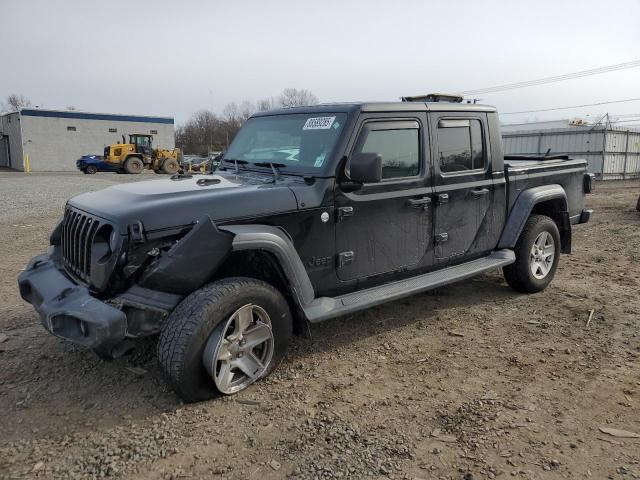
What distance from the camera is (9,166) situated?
4503cm

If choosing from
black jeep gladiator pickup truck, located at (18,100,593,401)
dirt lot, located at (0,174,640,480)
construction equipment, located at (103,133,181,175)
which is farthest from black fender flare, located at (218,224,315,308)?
construction equipment, located at (103,133,181,175)

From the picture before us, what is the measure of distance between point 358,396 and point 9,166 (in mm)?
50766

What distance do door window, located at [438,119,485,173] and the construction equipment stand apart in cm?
2651

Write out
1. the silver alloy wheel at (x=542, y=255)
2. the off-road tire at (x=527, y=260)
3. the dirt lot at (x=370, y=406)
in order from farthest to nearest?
the silver alloy wheel at (x=542, y=255) → the off-road tire at (x=527, y=260) → the dirt lot at (x=370, y=406)

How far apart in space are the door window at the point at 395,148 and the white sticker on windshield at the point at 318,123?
0.29m

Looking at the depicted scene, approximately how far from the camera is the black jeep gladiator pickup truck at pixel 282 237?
3045 millimetres

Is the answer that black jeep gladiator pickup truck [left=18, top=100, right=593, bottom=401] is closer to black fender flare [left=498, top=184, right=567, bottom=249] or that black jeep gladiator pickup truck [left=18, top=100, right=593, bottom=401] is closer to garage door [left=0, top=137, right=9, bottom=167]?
black fender flare [left=498, top=184, right=567, bottom=249]

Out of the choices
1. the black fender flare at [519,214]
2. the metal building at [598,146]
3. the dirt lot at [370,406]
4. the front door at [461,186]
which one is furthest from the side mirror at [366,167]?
the metal building at [598,146]

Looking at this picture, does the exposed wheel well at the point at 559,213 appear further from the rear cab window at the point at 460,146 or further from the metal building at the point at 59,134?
the metal building at the point at 59,134

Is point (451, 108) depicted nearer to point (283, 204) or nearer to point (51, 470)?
point (283, 204)

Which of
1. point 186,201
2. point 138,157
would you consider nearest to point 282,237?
point 186,201

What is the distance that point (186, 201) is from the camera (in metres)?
3.26

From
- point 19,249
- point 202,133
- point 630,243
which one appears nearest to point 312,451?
point 19,249

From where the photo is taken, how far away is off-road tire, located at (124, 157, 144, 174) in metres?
29.9
